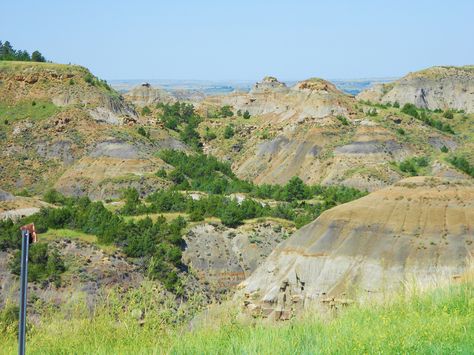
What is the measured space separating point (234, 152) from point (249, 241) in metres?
46.1

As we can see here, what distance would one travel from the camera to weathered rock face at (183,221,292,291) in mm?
55938

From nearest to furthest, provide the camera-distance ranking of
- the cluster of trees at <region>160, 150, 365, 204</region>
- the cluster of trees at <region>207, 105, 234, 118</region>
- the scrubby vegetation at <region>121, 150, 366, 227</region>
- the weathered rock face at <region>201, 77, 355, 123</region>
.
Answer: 1. the scrubby vegetation at <region>121, 150, 366, 227</region>
2. the cluster of trees at <region>160, 150, 365, 204</region>
3. the weathered rock face at <region>201, 77, 355, 123</region>
4. the cluster of trees at <region>207, 105, 234, 118</region>

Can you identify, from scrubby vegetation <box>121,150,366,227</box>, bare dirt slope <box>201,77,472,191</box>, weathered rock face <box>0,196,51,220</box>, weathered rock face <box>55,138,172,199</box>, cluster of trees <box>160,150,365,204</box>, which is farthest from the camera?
bare dirt slope <box>201,77,472,191</box>

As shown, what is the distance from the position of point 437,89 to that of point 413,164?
5823cm

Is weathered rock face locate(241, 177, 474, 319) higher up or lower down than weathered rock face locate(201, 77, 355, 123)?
lower down

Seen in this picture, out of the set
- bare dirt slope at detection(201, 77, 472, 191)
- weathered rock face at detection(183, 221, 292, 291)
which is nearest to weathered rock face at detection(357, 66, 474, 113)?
bare dirt slope at detection(201, 77, 472, 191)

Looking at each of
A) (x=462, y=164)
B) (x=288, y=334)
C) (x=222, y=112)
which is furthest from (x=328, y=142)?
(x=288, y=334)

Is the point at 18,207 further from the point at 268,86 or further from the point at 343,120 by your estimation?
the point at 268,86

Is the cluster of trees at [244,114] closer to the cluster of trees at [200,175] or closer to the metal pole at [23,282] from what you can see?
the cluster of trees at [200,175]

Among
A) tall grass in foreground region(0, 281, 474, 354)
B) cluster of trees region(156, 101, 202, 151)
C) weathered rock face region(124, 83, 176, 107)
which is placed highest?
tall grass in foreground region(0, 281, 474, 354)

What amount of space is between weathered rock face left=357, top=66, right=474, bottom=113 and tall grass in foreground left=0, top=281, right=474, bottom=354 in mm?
132905

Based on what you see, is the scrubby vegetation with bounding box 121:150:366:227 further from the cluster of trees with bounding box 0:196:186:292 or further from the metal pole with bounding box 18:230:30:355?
the metal pole with bounding box 18:230:30:355

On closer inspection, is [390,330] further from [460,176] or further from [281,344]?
[460,176]

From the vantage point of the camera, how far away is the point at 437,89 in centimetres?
14225
